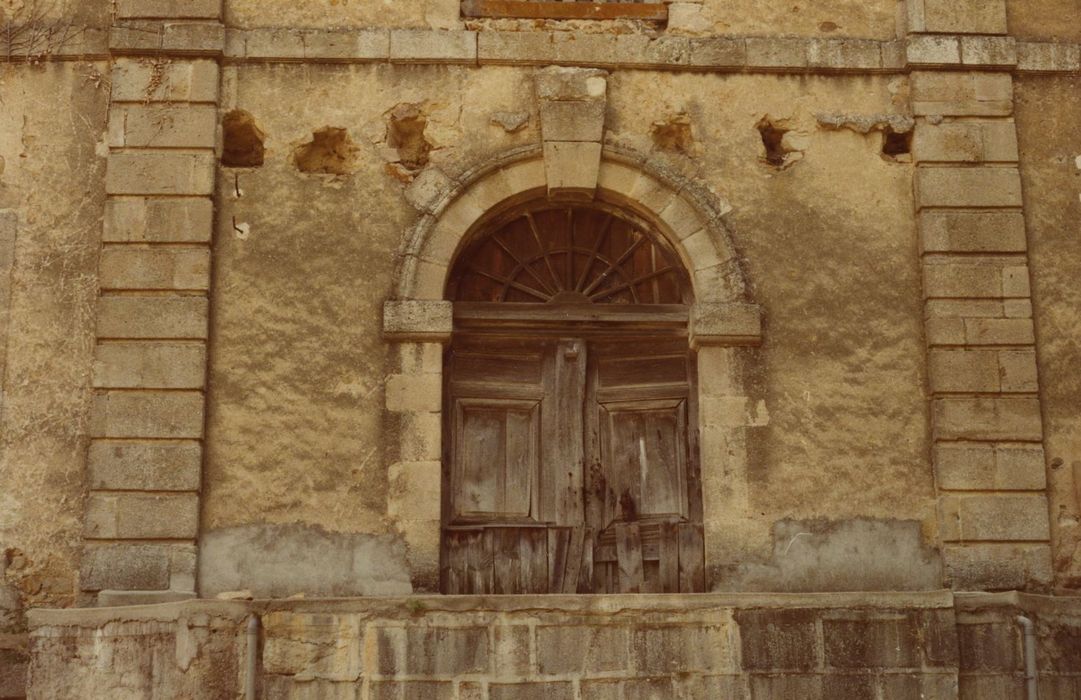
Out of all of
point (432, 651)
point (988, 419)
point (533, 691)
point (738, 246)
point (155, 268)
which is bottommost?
point (533, 691)

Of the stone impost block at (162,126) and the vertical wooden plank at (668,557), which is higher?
the stone impost block at (162,126)

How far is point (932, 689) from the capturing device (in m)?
7.65

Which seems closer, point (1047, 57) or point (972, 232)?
point (972, 232)

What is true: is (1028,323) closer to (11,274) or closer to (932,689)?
(932,689)

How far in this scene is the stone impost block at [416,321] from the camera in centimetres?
865

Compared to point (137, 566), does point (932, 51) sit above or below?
above

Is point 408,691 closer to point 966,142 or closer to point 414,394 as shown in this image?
point 414,394

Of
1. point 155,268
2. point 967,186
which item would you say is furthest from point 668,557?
point 155,268

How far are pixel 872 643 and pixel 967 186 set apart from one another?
294 cm

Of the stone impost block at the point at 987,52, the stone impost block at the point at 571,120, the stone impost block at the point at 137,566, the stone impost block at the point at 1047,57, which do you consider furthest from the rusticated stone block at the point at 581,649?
the stone impost block at the point at 1047,57

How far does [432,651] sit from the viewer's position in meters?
7.54

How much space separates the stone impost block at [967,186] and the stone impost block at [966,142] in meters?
0.07

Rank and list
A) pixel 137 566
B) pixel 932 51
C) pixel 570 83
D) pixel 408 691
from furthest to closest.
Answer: pixel 932 51, pixel 570 83, pixel 137 566, pixel 408 691

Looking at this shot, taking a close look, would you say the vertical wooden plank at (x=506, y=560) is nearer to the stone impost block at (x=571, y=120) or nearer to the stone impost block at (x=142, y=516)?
the stone impost block at (x=142, y=516)
